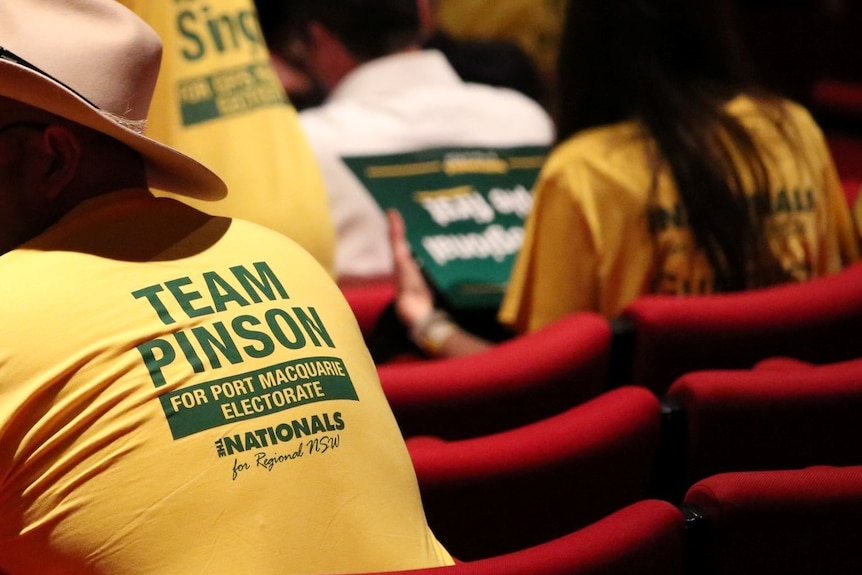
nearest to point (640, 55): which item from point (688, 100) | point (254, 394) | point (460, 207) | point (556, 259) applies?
point (688, 100)

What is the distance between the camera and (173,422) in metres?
1.18

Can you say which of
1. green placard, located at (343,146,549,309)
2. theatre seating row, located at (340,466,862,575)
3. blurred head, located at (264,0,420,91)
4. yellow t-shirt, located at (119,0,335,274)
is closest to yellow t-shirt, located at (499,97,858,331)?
green placard, located at (343,146,549,309)

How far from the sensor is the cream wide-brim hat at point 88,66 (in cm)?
124

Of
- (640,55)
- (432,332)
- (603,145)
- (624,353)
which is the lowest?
(432,332)

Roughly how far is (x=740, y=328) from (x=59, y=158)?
100cm

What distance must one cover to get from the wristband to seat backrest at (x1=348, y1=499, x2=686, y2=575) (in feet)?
3.43

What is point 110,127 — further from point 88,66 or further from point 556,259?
point 556,259

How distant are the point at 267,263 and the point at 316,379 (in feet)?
0.47

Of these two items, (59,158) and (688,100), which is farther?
(688,100)

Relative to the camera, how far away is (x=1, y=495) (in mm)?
1172

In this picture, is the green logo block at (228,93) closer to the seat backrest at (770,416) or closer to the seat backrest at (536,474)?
the seat backrest at (536,474)

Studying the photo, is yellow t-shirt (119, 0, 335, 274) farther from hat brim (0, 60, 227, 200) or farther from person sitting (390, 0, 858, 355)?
hat brim (0, 60, 227, 200)

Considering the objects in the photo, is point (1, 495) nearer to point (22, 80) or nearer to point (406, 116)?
point (22, 80)

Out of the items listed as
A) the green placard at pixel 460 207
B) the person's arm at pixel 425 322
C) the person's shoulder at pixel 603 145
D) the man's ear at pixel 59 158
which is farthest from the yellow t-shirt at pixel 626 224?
the man's ear at pixel 59 158
